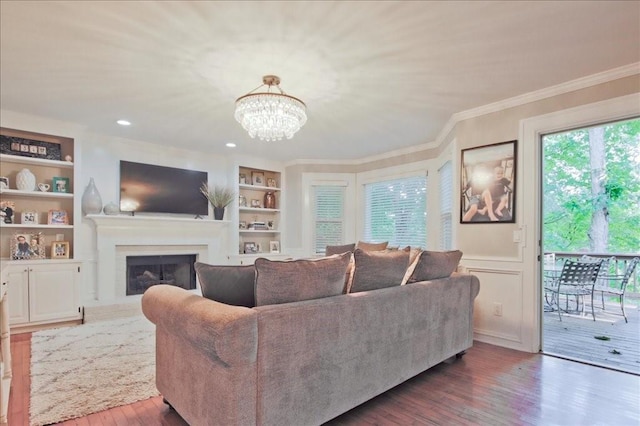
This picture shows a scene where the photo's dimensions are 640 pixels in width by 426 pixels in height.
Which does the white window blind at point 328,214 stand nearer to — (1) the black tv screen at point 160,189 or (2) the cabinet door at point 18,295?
(1) the black tv screen at point 160,189

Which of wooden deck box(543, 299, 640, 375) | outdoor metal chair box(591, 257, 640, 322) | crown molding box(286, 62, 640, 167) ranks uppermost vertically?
crown molding box(286, 62, 640, 167)

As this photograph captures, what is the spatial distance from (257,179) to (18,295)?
3.71 meters

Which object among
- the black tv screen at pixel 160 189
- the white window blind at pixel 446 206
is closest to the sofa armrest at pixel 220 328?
the white window blind at pixel 446 206

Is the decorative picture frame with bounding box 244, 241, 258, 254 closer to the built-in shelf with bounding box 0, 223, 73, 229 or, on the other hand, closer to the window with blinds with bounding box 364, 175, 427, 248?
the window with blinds with bounding box 364, 175, 427, 248

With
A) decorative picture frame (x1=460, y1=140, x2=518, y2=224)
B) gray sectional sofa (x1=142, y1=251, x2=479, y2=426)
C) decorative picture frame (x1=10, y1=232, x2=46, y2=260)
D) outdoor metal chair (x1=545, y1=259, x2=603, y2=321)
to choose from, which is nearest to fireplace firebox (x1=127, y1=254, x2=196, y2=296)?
decorative picture frame (x1=10, y1=232, x2=46, y2=260)

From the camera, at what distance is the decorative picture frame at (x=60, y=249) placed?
413 centimetres

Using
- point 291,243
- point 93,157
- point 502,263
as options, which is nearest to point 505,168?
point 502,263

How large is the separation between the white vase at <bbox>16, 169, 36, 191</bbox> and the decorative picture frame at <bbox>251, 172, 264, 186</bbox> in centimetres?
314

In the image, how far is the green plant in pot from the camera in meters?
5.57

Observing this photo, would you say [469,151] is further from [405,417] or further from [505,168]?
[405,417]

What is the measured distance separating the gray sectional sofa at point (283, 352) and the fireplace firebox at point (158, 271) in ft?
10.7

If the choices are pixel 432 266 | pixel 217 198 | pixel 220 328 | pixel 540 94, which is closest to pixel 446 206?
pixel 540 94

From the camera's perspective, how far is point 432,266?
278 centimetres

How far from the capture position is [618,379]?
2625 mm
